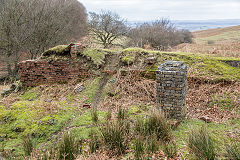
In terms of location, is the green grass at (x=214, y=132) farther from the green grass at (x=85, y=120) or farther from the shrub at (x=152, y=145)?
the green grass at (x=85, y=120)

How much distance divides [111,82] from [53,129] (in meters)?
3.63

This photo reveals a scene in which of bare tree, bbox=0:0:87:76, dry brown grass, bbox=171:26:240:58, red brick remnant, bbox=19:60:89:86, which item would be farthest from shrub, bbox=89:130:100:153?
bare tree, bbox=0:0:87:76

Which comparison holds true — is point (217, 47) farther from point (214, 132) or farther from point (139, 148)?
point (139, 148)

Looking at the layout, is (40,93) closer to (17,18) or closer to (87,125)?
(87,125)

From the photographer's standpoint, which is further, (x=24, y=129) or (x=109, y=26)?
(x=109, y=26)

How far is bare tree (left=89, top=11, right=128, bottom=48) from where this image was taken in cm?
2027

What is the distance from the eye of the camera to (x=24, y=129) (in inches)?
198

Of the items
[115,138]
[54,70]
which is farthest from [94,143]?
[54,70]

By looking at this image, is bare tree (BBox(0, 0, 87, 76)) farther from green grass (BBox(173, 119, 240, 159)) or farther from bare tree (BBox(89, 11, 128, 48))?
green grass (BBox(173, 119, 240, 159))

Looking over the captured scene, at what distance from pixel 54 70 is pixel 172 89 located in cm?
607

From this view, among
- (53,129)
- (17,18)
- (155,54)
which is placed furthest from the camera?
(17,18)

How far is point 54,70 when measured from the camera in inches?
344

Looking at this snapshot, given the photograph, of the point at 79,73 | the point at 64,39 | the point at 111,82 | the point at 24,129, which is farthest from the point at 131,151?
the point at 64,39

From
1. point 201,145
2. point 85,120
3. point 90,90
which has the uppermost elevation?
point 201,145
